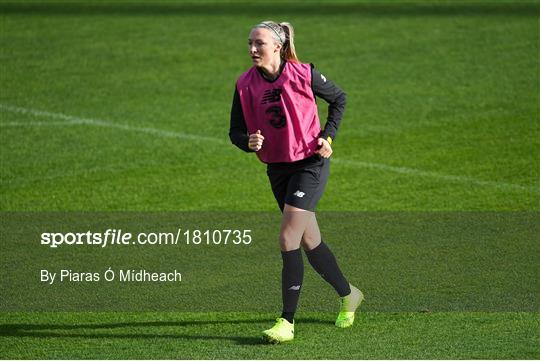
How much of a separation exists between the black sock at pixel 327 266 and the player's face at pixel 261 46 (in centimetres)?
131

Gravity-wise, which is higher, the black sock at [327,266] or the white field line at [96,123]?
the black sock at [327,266]

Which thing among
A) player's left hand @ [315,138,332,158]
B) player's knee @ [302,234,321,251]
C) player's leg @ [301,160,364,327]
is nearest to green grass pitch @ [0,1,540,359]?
player's leg @ [301,160,364,327]

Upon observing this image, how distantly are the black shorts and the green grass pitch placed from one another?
2.80 ft

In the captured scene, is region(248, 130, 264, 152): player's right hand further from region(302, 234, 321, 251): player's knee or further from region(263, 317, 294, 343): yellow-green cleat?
region(263, 317, 294, 343): yellow-green cleat

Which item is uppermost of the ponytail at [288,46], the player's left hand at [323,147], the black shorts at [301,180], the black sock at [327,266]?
the ponytail at [288,46]

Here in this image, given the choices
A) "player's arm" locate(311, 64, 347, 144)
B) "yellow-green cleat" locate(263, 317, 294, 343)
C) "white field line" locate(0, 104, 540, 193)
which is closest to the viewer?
"yellow-green cleat" locate(263, 317, 294, 343)

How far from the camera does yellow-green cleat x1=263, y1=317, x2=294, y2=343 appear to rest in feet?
25.1

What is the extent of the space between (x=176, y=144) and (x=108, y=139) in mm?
789

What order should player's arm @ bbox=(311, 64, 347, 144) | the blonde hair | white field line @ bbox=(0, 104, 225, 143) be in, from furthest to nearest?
white field line @ bbox=(0, 104, 225, 143) → player's arm @ bbox=(311, 64, 347, 144) → the blonde hair

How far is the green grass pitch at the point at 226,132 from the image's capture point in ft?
25.9

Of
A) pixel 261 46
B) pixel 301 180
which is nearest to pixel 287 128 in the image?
pixel 301 180

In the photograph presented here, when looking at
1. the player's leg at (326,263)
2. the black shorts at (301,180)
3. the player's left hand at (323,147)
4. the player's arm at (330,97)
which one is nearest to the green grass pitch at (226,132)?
the player's leg at (326,263)

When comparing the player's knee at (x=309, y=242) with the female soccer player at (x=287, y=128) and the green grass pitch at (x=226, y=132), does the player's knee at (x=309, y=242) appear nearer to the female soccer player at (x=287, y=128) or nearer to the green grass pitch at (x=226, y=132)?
the female soccer player at (x=287, y=128)

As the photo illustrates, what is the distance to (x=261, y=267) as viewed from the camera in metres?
9.63
